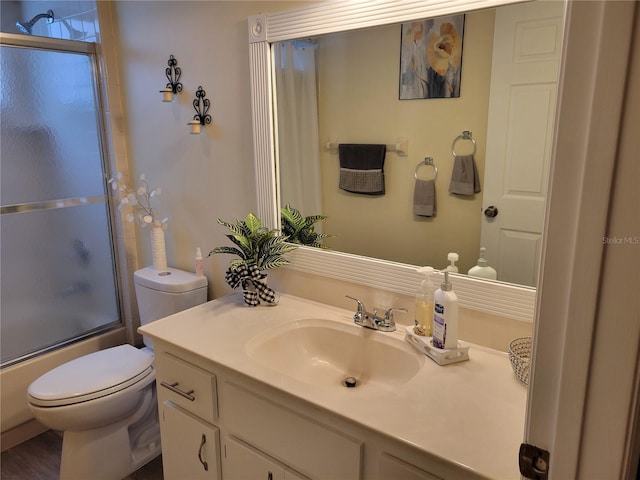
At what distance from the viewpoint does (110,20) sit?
2229 millimetres

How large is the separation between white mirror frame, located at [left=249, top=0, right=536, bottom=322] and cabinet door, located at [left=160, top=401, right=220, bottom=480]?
0.64 meters

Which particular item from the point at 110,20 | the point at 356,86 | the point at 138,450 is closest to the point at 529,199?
the point at 356,86

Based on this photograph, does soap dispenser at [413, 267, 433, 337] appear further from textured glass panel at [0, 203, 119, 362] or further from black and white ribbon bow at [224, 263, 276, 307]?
textured glass panel at [0, 203, 119, 362]

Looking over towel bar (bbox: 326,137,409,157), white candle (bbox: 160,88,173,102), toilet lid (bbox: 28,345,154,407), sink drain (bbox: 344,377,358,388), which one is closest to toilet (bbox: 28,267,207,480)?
toilet lid (bbox: 28,345,154,407)

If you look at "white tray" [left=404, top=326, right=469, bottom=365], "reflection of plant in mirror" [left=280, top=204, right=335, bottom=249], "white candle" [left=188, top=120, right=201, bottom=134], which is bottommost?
"white tray" [left=404, top=326, right=469, bottom=365]

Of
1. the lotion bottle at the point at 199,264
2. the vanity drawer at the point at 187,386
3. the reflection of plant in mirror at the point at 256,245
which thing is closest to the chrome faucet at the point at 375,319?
the reflection of plant in mirror at the point at 256,245

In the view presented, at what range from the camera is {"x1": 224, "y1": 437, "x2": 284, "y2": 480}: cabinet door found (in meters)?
1.26

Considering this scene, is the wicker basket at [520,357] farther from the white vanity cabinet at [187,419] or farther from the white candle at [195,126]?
the white candle at [195,126]

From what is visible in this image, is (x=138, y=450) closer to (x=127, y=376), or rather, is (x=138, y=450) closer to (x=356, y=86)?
(x=127, y=376)

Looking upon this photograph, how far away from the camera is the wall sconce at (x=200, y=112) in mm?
1938

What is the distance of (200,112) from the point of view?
6.44 ft

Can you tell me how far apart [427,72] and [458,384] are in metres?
0.88

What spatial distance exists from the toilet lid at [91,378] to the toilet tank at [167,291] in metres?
0.20

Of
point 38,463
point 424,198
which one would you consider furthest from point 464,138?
point 38,463
